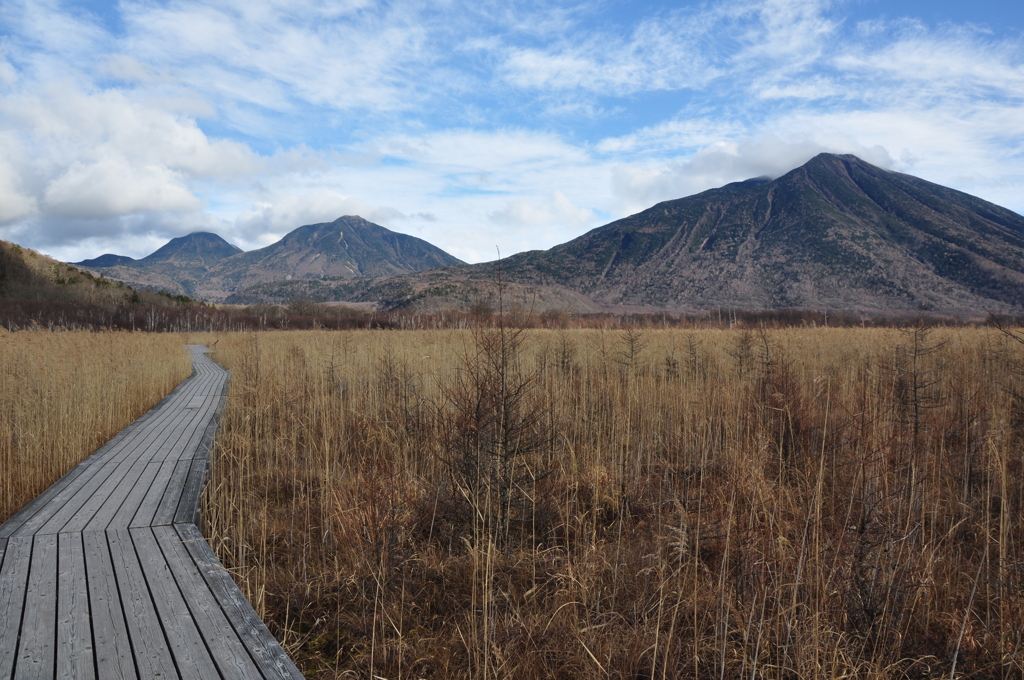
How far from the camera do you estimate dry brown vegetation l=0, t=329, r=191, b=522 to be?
15.0 ft

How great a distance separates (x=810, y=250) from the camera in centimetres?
10162

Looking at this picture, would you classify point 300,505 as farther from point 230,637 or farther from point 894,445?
point 894,445

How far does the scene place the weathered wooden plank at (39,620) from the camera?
208cm

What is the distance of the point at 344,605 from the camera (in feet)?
10.4

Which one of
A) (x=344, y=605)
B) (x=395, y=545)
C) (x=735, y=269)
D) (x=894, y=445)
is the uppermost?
(x=735, y=269)

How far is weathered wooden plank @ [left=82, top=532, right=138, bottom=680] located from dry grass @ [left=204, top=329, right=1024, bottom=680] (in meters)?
0.71

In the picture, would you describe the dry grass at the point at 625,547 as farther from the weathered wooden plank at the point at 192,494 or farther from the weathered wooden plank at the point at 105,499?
the weathered wooden plank at the point at 105,499

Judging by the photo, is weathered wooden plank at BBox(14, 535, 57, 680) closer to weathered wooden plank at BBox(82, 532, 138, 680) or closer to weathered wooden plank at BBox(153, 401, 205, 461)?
weathered wooden plank at BBox(82, 532, 138, 680)

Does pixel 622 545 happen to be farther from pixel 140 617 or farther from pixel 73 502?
pixel 73 502

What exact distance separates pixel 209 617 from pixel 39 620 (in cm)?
78

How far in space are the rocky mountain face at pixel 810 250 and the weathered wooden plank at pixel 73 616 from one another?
213 feet

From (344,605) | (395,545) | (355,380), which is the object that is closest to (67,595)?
(344,605)

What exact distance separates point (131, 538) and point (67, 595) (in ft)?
2.59

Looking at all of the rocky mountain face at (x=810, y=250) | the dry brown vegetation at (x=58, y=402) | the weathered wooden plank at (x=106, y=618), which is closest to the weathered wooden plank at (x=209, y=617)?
the weathered wooden plank at (x=106, y=618)
